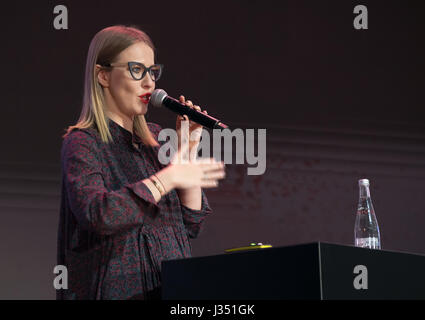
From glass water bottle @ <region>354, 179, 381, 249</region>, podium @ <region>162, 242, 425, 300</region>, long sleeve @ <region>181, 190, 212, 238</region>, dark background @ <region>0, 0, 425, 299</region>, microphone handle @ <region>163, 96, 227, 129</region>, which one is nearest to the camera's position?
podium @ <region>162, 242, 425, 300</region>

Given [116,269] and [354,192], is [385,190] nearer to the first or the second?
[354,192]

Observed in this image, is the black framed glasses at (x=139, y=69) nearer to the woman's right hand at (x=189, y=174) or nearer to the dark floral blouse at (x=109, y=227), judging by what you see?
the dark floral blouse at (x=109, y=227)

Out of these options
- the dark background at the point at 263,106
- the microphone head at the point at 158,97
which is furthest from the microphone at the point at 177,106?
the dark background at the point at 263,106

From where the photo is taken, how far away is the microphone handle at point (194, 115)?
1605 mm

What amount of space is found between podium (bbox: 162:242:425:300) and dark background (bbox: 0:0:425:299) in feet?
5.37

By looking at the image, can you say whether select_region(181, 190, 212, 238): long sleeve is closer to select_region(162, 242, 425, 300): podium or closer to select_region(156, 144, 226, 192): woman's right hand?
select_region(156, 144, 226, 192): woman's right hand

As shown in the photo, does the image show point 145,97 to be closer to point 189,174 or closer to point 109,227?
point 189,174

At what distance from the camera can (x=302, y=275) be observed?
1.04 meters

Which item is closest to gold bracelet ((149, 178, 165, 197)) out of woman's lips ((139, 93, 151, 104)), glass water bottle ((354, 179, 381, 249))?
woman's lips ((139, 93, 151, 104))

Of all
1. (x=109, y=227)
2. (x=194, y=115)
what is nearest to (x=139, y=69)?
(x=194, y=115)

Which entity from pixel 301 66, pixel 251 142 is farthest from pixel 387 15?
pixel 251 142

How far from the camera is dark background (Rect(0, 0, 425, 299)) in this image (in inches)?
107

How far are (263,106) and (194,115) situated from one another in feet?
4.73

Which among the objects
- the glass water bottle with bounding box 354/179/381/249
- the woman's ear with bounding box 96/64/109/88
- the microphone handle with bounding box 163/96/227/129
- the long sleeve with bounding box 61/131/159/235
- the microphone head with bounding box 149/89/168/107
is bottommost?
the glass water bottle with bounding box 354/179/381/249
